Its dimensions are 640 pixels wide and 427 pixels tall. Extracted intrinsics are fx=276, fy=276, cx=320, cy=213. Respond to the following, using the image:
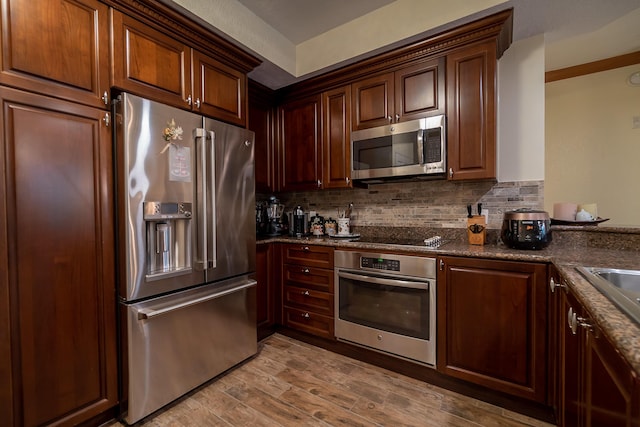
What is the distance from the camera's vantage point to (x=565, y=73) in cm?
291

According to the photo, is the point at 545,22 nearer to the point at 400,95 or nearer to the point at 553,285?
the point at 400,95

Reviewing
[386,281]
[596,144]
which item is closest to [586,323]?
[386,281]

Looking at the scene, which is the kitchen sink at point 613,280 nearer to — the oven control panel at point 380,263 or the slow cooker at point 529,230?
the slow cooker at point 529,230

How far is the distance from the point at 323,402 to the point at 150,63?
2293 millimetres

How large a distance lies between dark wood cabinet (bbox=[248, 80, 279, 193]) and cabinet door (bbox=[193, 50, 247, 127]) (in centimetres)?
55

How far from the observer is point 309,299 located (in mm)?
Result: 2416

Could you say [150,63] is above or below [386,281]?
above

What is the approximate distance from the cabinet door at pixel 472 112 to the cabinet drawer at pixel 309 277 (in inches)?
49.3

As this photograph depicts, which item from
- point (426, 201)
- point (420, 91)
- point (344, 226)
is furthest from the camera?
point (344, 226)

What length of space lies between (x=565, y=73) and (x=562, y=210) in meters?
1.83

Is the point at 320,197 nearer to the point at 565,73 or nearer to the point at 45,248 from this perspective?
the point at 45,248

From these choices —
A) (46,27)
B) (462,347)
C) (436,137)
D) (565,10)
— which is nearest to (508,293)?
(462,347)

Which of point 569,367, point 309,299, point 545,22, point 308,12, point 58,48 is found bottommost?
point 309,299

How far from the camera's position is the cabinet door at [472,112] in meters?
1.88
